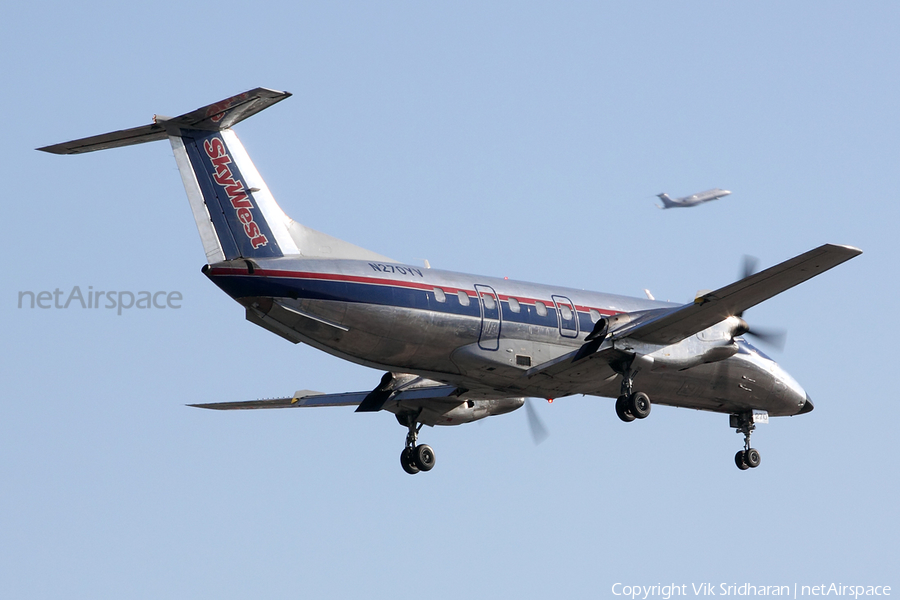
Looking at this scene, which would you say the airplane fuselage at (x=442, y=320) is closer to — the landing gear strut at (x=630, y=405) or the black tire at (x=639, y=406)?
the landing gear strut at (x=630, y=405)

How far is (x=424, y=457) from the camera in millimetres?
33125

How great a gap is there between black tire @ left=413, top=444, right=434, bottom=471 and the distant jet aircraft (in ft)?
32.9

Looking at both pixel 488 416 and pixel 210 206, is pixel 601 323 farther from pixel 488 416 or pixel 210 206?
pixel 210 206

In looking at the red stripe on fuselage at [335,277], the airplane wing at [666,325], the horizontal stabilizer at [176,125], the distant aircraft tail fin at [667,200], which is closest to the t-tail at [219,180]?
the horizontal stabilizer at [176,125]

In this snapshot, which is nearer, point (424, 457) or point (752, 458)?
point (424, 457)

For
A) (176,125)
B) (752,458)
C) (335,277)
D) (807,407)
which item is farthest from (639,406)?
(176,125)

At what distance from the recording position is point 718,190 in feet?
119

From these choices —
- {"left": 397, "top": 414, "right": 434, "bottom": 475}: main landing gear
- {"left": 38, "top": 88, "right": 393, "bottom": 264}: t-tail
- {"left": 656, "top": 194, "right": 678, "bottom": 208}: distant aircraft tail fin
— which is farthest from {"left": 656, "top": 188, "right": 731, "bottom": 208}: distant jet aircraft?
→ {"left": 38, "top": 88, "right": 393, "bottom": 264}: t-tail

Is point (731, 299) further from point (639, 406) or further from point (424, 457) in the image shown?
point (424, 457)

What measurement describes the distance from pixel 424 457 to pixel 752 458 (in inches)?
404

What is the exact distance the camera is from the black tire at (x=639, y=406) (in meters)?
29.1

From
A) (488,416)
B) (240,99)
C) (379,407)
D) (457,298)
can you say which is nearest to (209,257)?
(240,99)

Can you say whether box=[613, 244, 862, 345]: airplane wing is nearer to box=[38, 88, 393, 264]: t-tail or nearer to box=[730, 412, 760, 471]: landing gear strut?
box=[730, 412, 760, 471]: landing gear strut

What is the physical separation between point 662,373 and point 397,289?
925 centimetres
